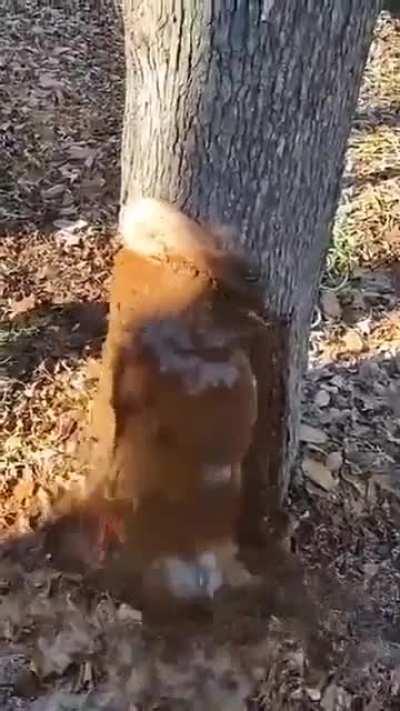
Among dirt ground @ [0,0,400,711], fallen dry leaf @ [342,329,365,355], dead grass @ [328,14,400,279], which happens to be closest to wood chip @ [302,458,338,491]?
dirt ground @ [0,0,400,711]

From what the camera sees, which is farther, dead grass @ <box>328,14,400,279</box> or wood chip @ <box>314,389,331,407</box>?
dead grass @ <box>328,14,400,279</box>

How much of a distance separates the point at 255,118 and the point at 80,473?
93cm

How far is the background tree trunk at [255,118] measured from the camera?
1447 millimetres

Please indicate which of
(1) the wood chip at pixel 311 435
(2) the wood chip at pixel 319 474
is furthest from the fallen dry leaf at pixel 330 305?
(2) the wood chip at pixel 319 474

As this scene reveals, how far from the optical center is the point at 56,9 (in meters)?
4.21

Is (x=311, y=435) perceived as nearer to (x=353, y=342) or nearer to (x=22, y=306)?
(x=353, y=342)

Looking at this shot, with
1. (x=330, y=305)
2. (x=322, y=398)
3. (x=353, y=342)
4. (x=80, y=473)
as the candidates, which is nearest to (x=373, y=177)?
(x=330, y=305)

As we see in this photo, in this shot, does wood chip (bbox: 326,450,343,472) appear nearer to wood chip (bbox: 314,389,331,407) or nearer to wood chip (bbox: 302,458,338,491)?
wood chip (bbox: 302,458,338,491)

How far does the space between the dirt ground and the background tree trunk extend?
0.57 meters

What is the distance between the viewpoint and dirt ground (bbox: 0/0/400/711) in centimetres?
197

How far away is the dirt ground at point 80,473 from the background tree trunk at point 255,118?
57cm

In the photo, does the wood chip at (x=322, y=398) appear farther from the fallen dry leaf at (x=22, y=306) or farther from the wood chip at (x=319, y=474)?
the fallen dry leaf at (x=22, y=306)

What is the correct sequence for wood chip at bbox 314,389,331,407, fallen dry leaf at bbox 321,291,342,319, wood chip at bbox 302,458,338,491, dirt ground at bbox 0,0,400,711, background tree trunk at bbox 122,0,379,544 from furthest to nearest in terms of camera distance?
fallen dry leaf at bbox 321,291,342,319 < wood chip at bbox 314,389,331,407 < wood chip at bbox 302,458,338,491 < dirt ground at bbox 0,0,400,711 < background tree trunk at bbox 122,0,379,544

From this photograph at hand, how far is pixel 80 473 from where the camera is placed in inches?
86.0
